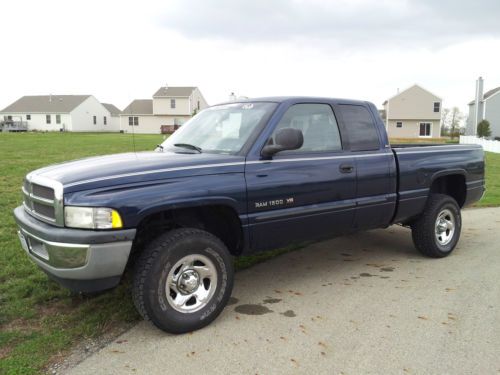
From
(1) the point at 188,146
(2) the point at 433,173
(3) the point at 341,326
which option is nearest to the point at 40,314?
(1) the point at 188,146

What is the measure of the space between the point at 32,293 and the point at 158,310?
1.65 metres

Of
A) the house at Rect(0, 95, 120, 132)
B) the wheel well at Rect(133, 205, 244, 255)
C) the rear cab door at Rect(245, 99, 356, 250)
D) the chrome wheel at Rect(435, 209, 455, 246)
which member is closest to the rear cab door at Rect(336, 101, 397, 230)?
the rear cab door at Rect(245, 99, 356, 250)

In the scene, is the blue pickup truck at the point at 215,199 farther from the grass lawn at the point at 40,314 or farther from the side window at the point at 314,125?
the grass lawn at the point at 40,314

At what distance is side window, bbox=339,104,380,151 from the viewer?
5004 mm

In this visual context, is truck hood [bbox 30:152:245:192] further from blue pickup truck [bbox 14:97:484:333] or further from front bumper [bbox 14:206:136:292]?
front bumper [bbox 14:206:136:292]

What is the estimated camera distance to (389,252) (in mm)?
6168

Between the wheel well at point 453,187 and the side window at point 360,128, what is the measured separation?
60.2 inches

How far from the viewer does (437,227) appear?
590 cm

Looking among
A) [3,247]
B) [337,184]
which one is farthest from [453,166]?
[3,247]

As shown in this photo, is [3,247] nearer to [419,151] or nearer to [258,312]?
[258,312]

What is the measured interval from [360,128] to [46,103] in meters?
65.7

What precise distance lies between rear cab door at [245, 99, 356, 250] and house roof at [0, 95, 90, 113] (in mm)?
61944

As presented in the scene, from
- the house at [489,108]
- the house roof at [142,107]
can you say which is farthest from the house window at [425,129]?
the house roof at [142,107]

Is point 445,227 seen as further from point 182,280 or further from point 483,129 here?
point 483,129
